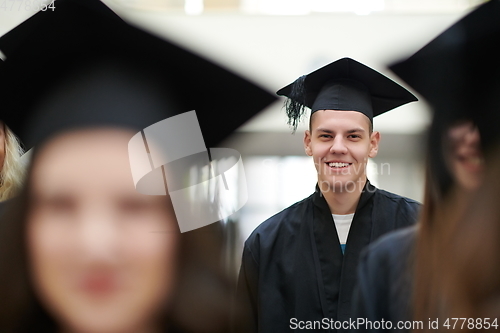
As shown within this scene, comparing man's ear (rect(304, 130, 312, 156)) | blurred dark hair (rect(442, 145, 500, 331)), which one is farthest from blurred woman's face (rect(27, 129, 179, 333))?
blurred dark hair (rect(442, 145, 500, 331))

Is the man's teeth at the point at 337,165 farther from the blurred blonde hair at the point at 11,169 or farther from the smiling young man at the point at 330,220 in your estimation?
the blurred blonde hair at the point at 11,169

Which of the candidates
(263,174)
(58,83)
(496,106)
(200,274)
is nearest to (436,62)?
(496,106)

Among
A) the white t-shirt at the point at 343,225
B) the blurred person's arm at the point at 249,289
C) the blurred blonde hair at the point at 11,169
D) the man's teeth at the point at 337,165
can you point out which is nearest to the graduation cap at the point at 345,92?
the man's teeth at the point at 337,165

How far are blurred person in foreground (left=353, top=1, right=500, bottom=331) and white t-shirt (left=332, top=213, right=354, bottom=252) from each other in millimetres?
61

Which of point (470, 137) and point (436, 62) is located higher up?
point (436, 62)

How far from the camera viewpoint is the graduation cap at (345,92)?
100 centimetres

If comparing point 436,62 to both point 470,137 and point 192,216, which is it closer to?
point 470,137

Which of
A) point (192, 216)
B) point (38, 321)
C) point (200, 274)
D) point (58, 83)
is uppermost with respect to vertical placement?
point (58, 83)

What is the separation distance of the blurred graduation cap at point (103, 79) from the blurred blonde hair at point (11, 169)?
0.23 ft

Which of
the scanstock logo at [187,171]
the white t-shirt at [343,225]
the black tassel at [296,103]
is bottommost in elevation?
the white t-shirt at [343,225]

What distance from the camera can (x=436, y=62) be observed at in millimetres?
1004

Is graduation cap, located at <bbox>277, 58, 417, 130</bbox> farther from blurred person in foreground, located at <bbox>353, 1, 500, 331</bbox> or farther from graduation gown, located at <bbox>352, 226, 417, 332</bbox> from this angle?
graduation gown, located at <bbox>352, 226, 417, 332</bbox>

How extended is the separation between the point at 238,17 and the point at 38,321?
0.94 meters

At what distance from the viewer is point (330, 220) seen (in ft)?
3.27
